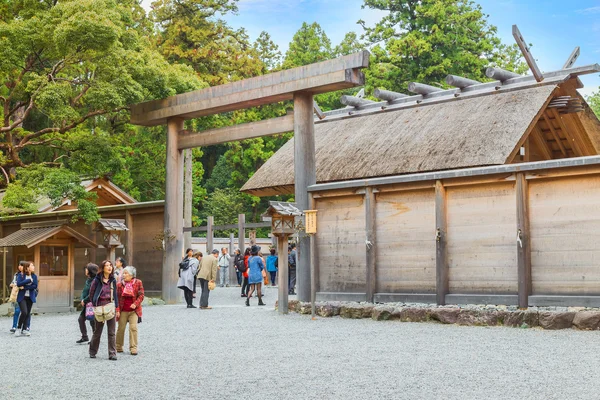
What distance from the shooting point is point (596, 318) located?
12.2 m

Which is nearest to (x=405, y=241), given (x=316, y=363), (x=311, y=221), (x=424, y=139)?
(x=311, y=221)

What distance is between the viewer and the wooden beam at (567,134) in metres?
20.8

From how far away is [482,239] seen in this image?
14.4m

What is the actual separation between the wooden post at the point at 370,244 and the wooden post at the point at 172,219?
7.27 metres

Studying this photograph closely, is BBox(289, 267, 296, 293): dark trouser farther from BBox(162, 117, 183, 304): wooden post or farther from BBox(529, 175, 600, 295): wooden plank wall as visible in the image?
BBox(529, 175, 600, 295): wooden plank wall

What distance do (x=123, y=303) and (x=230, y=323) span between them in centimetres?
445

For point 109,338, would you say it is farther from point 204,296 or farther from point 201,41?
point 201,41

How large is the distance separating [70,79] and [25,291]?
7344mm

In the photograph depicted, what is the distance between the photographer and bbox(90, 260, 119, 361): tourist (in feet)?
35.2

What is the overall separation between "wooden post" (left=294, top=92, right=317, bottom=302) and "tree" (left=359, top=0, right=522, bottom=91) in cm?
2090

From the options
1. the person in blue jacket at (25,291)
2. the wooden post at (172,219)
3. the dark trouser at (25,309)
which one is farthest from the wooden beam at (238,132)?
the dark trouser at (25,309)

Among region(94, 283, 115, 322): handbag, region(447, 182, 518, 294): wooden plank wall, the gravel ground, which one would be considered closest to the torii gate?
region(447, 182, 518, 294): wooden plank wall

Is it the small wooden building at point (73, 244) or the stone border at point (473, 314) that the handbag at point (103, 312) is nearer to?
the stone border at point (473, 314)

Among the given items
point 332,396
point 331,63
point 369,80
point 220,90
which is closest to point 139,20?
point 369,80
